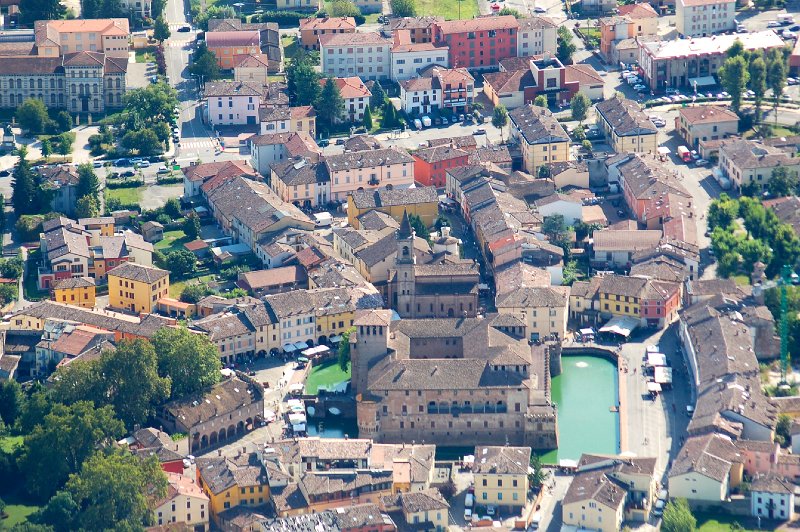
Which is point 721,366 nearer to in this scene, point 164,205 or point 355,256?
point 355,256

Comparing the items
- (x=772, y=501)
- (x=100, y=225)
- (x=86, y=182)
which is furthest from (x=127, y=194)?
(x=772, y=501)

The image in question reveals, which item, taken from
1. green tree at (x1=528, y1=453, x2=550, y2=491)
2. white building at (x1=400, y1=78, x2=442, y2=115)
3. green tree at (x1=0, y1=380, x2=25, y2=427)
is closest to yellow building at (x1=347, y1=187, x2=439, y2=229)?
white building at (x1=400, y1=78, x2=442, y2=115)

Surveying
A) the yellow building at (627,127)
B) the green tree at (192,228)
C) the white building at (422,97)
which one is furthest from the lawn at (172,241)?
the yellow building at (627,127)

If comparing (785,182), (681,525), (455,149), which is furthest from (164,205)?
(681,525)

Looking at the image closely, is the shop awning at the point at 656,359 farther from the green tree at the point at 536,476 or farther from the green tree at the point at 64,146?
the green tree at the point at 64,146

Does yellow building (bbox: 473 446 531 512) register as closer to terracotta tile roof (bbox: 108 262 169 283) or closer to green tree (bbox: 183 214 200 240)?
terracotta tile roof (bbox: 108 262 169 283)

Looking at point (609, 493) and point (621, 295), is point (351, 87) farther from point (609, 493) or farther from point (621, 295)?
point (609, 493)

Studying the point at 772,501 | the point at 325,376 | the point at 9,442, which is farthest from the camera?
the point at 325,376
